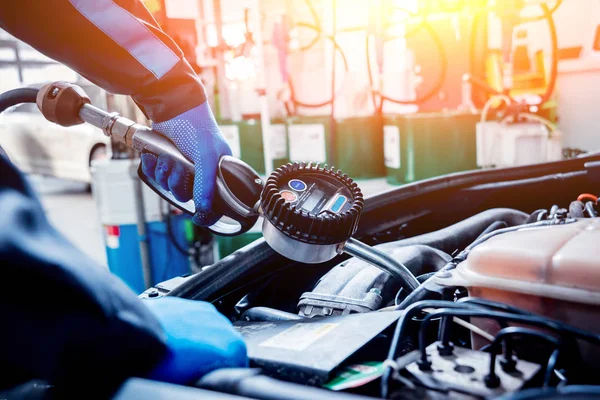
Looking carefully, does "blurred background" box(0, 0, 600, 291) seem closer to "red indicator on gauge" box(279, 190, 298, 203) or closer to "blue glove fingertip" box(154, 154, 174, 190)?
"blue glove fingertip" box(154, 154, 174, 190)

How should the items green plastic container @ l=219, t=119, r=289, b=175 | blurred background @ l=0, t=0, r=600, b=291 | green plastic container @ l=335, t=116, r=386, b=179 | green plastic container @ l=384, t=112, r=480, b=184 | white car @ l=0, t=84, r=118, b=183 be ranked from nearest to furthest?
blurred background @ l=0, t=0, r=600, b=291 → green plastic container @ l=384, t=112, r=480, b=184 → green plastic container @ l=335, t=116, r=386, b=179 → green plastic container @ l=219, t=119, r=289, b=175 → white car @ l=0, t=84, r=118, b=183

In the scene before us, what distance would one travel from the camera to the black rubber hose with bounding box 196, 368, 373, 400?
529 mm

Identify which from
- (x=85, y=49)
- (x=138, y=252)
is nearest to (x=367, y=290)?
(x=85, y=49)

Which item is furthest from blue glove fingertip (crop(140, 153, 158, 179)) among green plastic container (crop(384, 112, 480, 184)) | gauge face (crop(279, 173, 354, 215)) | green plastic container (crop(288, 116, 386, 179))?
green plastic container (crop(288, 116, 386, 179))

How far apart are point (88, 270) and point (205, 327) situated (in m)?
0.20

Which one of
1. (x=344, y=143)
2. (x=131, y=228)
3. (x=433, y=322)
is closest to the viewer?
(x=433, y=322)

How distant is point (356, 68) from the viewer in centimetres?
476

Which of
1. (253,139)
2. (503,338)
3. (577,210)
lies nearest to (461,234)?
(577,210)

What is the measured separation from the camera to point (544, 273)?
0.63 m

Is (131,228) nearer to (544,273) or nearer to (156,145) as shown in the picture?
(156,145)

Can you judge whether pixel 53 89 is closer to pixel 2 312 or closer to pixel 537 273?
pixel 2 312

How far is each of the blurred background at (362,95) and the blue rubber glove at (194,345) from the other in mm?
1705

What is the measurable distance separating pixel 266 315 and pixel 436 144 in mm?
2894

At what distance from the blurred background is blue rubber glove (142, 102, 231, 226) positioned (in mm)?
1293
